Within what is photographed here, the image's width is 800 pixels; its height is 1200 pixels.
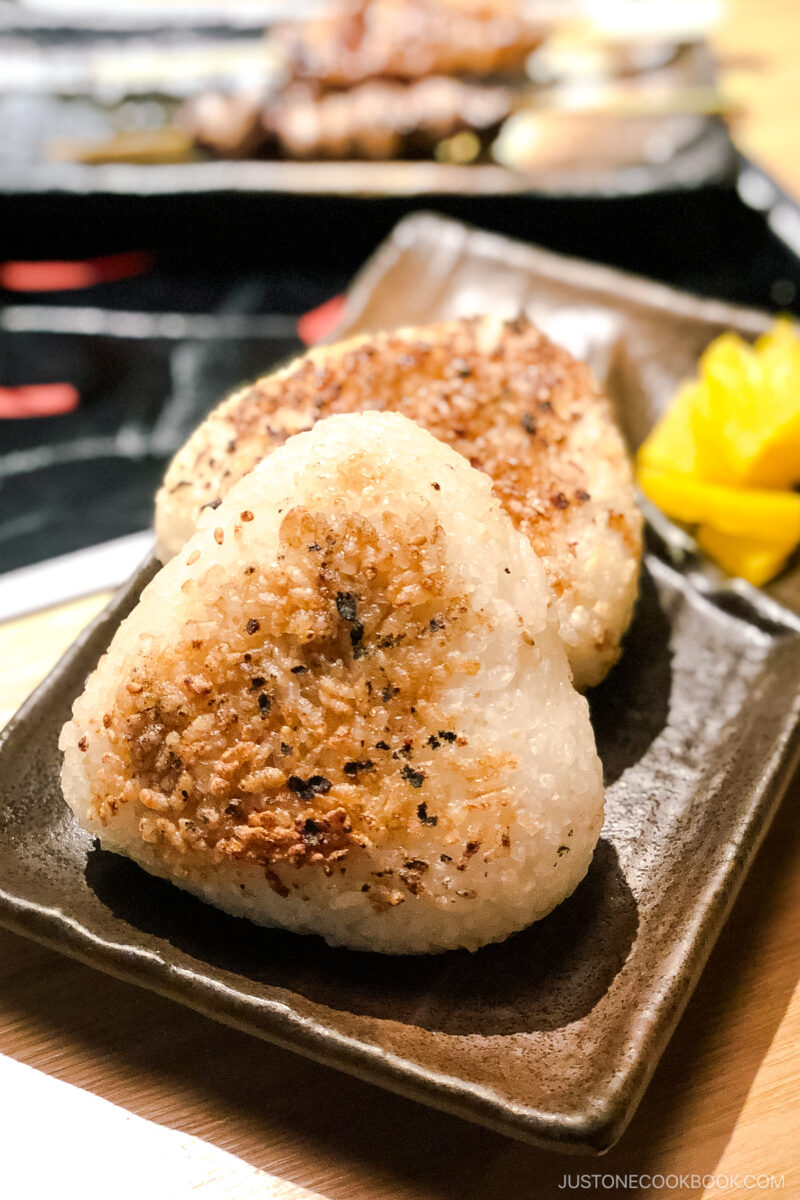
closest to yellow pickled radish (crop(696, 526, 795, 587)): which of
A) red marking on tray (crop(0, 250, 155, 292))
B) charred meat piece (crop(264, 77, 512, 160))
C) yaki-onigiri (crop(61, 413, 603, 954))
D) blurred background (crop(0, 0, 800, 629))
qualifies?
yaki-onigiri (crop(61, 413, 603, 954))

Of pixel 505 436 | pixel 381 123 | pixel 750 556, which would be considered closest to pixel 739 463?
pixel 750 556

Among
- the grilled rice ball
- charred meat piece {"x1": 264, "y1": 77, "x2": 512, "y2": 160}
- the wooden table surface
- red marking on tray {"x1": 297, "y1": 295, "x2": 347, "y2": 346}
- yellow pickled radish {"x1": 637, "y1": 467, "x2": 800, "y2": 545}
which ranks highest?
charred meat piece {"x1": 264, "y1": 77, "x2": 512, "y2": 160}

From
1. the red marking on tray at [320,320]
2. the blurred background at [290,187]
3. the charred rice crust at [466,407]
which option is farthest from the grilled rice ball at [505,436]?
the red marking on tray at [320,320]

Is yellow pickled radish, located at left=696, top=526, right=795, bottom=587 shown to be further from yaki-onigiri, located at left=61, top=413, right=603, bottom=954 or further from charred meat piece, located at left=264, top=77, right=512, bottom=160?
charred meat piece, located at left=264, top=77, right=512, bottom=160

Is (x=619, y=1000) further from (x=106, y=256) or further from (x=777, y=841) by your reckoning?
(x=106, y=256)

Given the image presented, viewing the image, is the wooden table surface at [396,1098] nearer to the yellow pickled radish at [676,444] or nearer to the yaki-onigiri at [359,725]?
the yaki-onigiri at [359,725]

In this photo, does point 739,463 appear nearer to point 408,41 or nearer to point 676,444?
point 676,444

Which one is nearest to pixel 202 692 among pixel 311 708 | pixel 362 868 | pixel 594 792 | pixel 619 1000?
pixel 311 708
